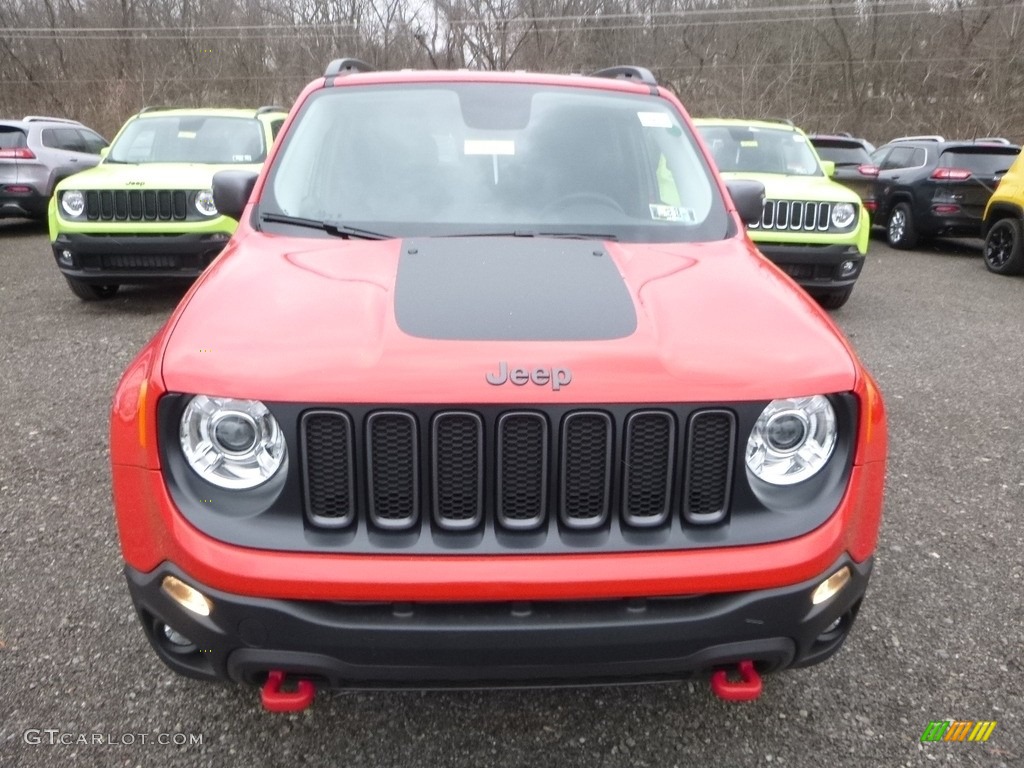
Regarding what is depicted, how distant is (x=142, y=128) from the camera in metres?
8.25

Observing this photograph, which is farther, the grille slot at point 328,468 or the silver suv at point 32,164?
the silver suv at point 32,164

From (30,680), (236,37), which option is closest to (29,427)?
(30,680)

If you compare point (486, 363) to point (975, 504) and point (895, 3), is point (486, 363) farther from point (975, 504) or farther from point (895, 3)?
point (895, 3)

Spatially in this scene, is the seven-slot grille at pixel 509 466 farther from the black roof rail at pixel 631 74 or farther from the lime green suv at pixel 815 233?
the lime green suv at pixel 815 233

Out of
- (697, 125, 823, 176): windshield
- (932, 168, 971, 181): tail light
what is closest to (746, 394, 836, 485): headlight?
(697, 125, 823, 176): windshield

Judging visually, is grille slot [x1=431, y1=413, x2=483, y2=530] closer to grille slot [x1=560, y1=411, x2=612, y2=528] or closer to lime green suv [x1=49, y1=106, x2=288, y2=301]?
grille slot [x1=560, y1=411, x2=612, y2=528]

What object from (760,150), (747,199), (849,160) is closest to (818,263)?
(760,150)

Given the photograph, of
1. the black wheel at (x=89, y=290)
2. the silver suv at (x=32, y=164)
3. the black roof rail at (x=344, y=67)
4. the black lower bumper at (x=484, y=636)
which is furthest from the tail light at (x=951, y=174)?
the silver suv at (x=32, y=164)

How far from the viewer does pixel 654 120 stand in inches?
129

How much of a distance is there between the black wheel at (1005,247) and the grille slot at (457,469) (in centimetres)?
995

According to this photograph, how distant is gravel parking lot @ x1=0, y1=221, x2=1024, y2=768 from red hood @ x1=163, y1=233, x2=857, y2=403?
101cm

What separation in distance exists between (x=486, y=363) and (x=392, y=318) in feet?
1.01

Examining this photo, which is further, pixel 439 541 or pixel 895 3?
pixel 895 3

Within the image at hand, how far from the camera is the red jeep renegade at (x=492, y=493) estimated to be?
5.80ft
